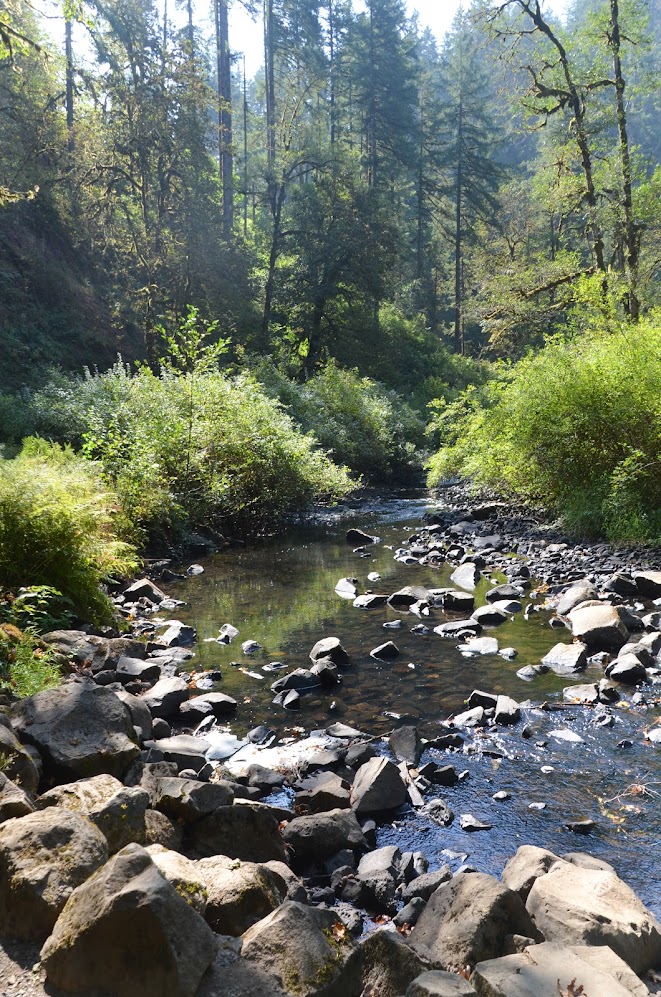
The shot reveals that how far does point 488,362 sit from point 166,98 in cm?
2138

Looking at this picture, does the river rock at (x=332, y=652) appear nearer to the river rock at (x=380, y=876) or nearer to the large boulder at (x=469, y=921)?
the river rock at (x=380, y=876)

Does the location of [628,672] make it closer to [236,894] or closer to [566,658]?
[566,658]

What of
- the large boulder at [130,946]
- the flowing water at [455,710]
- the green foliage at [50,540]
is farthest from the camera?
the green foliage at [50,540]

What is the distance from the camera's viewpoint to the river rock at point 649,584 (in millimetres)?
9539

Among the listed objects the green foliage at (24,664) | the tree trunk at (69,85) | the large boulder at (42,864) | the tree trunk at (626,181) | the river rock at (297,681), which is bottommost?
the river rock at (297,681)

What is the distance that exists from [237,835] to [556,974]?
1.82 m

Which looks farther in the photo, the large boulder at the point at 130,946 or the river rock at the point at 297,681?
the river rock at the point at 297,681

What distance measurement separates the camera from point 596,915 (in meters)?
3.37

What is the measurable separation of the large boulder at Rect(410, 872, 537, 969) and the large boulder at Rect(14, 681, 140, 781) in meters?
1.99

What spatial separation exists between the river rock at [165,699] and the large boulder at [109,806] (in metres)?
2.32

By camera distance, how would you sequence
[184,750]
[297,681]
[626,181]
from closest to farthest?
[184,750], [297,681], [626,181]

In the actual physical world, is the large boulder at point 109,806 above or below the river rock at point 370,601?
above

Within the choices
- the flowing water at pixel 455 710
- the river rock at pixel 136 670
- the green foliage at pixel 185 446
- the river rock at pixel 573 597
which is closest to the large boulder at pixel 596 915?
the flowing water at pixel 455 710

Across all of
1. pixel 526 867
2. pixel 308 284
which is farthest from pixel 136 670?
pixel 308 284
